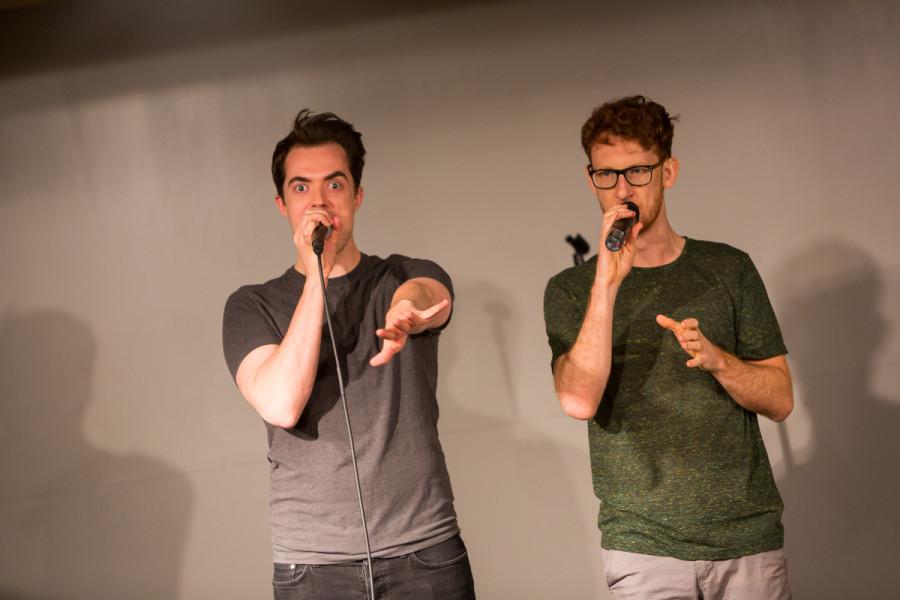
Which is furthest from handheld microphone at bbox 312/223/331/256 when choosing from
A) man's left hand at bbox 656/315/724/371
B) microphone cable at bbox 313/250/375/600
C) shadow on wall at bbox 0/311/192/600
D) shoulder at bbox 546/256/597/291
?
shadow on wall at bbox 0/311/192/600

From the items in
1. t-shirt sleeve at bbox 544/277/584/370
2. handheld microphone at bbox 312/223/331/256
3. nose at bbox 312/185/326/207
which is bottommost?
t-shirt sleeve at bbox 544/277/584/370

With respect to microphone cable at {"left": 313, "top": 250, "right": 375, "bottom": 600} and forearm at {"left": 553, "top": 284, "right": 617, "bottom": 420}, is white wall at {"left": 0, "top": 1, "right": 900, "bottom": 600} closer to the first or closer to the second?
forearm at {"left": 553, "top": 284, "right": 617, "bottom": 420}

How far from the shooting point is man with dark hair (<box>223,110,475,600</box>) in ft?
6.37

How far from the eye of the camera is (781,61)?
11.1 feet

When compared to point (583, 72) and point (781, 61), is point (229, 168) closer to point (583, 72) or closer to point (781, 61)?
point (583, 72)

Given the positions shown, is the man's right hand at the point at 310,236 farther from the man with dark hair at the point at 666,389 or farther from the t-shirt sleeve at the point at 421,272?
the man with dark hair at the point at 666,389

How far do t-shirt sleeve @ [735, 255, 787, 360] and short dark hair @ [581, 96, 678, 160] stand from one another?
15.2 inches

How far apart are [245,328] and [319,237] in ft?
0.98

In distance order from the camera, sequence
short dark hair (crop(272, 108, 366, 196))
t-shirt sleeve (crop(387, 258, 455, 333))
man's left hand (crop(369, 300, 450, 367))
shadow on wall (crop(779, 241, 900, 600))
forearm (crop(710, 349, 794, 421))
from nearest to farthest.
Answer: man's left hand (crop(369, 300, 450, 367)), forearm (crop(710, 349, 794, 421)), t-shirt sleeve (crop(387, 258, 455, 333)), short dark hair (crop(272, 108, 366, 196)), shadow on wall (crop(779, 241, 900, 600))

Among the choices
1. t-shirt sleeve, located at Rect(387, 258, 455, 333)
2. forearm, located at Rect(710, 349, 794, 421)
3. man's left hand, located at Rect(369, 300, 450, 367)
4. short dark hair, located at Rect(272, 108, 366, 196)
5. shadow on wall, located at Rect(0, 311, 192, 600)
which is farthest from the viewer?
shadow on wall, located at Rect(0, 311, 192, 600)

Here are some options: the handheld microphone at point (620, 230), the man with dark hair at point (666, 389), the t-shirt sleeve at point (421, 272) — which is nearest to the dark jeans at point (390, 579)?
the man with dark hair at point (666, 389)

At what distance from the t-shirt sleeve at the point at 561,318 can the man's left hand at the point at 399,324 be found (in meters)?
0.46

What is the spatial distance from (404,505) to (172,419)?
177 cm

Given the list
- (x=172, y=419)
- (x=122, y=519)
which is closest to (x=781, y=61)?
(x=172, y=419)
